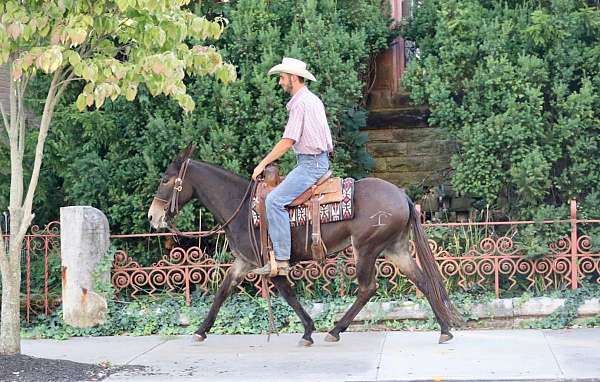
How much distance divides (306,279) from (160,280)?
172 cm

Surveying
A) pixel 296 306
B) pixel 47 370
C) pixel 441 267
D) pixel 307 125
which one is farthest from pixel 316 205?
pixel 47 370

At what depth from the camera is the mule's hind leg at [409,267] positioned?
28.8 ft

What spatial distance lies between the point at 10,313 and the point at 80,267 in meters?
2.22

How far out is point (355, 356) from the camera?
830 cm

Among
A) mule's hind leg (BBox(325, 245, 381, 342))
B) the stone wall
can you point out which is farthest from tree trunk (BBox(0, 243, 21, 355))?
the stone wall

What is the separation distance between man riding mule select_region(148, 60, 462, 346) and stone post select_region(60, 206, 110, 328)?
140 centimetres

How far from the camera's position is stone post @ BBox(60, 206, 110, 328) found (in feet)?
33.2

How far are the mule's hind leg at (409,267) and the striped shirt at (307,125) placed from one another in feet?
4.20

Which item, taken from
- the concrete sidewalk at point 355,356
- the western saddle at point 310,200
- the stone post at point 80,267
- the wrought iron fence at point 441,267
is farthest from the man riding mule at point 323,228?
the stone post at point 80,267

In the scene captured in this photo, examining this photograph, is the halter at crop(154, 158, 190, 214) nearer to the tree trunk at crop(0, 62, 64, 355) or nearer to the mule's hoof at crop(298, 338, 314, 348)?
the tree trunk at crop(0, 62, 64, 355)

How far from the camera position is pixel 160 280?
10477mm

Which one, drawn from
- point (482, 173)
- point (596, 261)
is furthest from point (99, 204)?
point (596, 261)

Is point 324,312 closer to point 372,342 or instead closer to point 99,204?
point 372,342

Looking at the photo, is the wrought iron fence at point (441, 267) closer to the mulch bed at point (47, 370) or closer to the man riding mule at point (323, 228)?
the man riding mule at point (323, 228)
